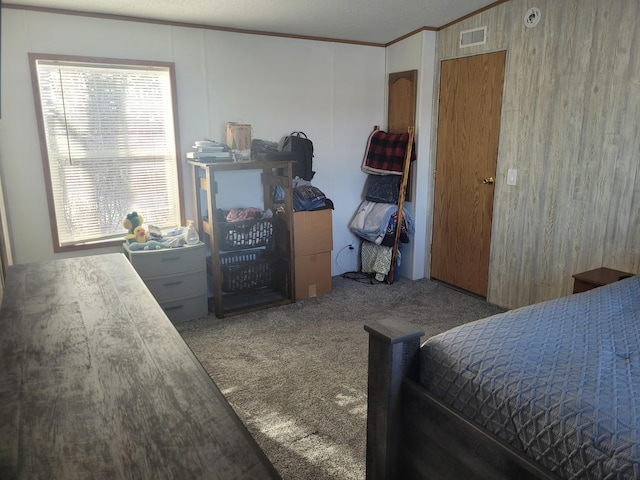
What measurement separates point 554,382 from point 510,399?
0.43ft

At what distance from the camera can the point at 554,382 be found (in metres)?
1.26

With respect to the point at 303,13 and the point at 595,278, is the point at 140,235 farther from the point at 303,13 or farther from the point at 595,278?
the point at 595,278

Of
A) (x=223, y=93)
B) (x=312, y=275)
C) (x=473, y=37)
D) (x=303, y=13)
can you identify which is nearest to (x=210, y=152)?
(x=223, y=93)

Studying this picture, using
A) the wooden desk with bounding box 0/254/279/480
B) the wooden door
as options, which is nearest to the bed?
the wooden desk with bounding box 0/254/279/480

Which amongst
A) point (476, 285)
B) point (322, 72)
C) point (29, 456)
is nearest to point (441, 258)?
point (476, 285)

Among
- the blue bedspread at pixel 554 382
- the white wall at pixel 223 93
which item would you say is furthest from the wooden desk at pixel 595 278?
the white wall at pixel 223 93

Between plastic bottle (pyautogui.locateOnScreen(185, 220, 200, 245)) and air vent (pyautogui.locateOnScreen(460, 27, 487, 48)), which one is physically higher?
air vent (pyautogui.locateOnScreen(460, 27, 487, 48))

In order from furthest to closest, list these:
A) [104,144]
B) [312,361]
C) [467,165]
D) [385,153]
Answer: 1. [385,153]
2. [467,165]
3. [104,144]
4. [312,361]

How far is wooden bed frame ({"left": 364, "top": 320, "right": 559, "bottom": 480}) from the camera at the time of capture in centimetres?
127

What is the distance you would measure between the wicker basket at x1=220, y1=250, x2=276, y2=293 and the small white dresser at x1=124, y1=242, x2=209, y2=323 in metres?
0.20

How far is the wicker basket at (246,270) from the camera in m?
3.65

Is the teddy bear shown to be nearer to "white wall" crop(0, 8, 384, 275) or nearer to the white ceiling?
"white wall" crop(0, 8, 384, 275)

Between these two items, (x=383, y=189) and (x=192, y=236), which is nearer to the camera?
(x=192, y=236)

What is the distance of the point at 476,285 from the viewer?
3.98 metres
